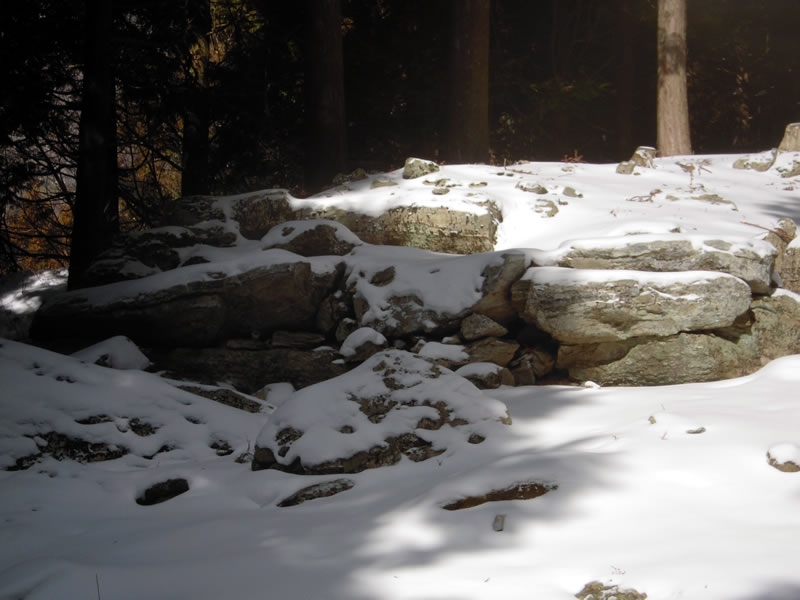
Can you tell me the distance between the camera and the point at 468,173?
9492 millimetres

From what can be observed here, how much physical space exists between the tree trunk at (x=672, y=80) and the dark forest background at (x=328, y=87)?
1629 millimetres

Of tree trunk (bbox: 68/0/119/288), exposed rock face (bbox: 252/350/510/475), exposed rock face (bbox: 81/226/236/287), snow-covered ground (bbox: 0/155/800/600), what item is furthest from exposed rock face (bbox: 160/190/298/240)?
exposed rock face (bbox: 252/350/510/475)

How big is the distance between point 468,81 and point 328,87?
227cm

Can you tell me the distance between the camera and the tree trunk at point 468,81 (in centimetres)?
1091

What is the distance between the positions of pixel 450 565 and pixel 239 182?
10379mm

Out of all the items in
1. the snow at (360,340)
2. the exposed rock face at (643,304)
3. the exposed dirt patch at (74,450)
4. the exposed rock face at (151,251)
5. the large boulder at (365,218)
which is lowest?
the exposed dirt patch at (74,450)

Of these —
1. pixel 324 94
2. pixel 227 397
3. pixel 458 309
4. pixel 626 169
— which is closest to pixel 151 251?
pixel 227 397

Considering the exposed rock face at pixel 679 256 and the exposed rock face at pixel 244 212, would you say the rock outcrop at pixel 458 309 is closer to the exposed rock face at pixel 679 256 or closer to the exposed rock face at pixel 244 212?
the exposed rock face at pixel 679 256

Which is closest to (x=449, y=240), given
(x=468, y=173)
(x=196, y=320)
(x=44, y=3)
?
(x=468, y=173)

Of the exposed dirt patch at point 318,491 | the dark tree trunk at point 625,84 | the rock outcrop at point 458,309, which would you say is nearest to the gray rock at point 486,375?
the rock outcrop at point 458,309

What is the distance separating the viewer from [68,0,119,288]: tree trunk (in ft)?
27.0

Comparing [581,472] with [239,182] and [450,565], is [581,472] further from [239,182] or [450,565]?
[239,182]

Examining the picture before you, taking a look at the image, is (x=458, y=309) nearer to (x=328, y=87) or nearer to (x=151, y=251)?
(x=151, y=251)

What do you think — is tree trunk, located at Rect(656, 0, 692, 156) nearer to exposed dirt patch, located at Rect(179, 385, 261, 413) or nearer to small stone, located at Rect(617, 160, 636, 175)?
small stone, located at Rect(617, 160, 636, 175)
